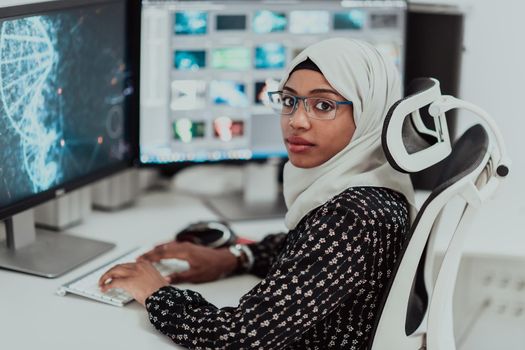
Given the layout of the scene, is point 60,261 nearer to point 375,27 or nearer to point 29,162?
point 29,162

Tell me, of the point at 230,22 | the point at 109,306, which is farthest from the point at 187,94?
the point at 109,306

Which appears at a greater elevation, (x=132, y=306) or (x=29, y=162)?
(x=29, y=162)

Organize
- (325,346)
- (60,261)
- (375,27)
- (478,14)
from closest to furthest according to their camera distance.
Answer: (325,346) < (60,261) < (375,27) < (478,14)

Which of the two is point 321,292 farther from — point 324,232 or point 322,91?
point 322,91

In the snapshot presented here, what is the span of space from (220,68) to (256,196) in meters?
0.36

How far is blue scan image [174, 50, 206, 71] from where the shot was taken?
2045mm

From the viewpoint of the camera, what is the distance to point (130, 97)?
199 cm

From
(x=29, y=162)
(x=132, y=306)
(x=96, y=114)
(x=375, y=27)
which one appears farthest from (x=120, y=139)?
(x=375, y=27)

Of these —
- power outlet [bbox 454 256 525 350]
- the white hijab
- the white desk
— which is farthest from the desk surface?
the white hijab

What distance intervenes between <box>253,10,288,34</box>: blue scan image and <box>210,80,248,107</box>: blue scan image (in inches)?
5.6

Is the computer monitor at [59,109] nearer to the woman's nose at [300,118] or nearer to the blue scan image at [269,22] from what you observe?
the blue scan image at [269,22]

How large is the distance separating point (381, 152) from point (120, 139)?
2.33 ft

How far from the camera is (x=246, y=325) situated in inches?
53.7

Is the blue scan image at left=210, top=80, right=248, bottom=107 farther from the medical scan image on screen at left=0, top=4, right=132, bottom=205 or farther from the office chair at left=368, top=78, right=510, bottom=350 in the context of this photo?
the office chair at left=368, top=78, right=510, bottom=350
